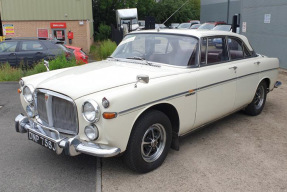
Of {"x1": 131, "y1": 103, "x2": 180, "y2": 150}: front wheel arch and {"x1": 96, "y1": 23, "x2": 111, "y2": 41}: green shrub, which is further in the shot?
{"x1": 96, "y1": 23, "x2": 111, "y2": 41}: green shrub

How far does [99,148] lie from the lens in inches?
133

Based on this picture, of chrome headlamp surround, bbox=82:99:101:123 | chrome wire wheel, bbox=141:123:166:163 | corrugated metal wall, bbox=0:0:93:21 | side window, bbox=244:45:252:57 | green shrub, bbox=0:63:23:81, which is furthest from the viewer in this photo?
corrugated metal wall, bbox=0:0:93:21

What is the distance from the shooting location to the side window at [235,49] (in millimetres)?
5344

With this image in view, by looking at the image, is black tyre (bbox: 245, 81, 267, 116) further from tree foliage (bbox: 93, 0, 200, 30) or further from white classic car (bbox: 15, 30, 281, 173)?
tree foliage (bbox: 93, 0, 200, 30)

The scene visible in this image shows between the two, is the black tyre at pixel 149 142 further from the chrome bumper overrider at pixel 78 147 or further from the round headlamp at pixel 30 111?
the round headlamp at pixel 30 111

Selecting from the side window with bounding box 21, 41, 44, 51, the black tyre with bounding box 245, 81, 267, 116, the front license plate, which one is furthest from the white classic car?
the side window with bounding box 21, 41, 44, 51

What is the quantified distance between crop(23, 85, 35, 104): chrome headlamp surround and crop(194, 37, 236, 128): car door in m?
2.25

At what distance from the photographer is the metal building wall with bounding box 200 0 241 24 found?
91.0 ft

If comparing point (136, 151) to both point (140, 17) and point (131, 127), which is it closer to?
point (131, 127)

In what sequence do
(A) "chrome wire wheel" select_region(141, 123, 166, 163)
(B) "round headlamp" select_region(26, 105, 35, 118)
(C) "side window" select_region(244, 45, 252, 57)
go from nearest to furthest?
(A) "chrome wire wheel" select_region(141, 123, 166, 163)
(B) "round headlamp" select_region(26, 105, 35, 118)
(C) "side window" select_region(244, 45, 252, 57)

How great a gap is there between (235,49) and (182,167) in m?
2.51

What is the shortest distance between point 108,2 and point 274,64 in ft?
87.5

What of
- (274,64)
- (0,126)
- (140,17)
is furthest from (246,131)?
(140,17)

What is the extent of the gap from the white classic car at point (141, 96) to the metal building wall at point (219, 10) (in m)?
24.0
